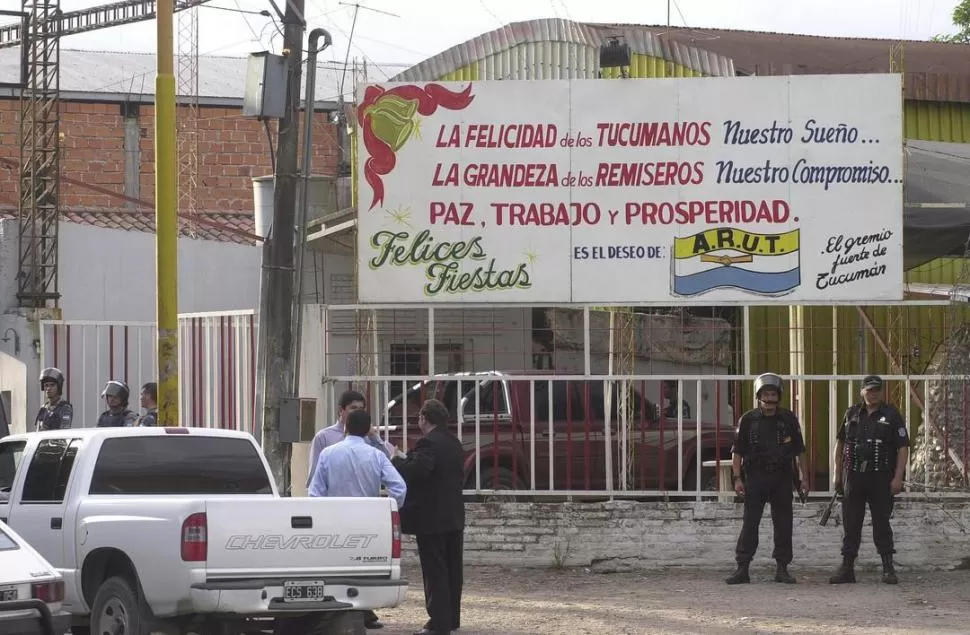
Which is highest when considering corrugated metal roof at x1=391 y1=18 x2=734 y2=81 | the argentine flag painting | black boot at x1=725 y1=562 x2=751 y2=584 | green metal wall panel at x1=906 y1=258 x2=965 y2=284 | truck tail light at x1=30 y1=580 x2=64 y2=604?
corrugated metal roof at x1=391 y1=18 x2=734 y2=81

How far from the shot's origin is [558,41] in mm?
18938

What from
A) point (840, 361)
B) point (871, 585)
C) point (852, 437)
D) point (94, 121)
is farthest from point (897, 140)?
point (94, 121)

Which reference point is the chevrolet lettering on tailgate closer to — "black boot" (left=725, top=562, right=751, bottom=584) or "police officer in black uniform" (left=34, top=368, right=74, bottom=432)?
"black boot" (left=725, top=562, right=751, bottom=584)

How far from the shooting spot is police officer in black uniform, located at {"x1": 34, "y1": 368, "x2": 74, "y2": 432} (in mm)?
12953

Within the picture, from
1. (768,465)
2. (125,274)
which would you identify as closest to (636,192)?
(768,465)

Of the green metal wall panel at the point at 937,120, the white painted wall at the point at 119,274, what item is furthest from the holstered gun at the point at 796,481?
the green metal wall panel at the point at 937,120

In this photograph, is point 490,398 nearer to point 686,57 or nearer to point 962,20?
point 686,57

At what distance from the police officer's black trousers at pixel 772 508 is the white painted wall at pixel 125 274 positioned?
8.44 m

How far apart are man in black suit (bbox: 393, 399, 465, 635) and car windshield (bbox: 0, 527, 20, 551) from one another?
247 centimetres

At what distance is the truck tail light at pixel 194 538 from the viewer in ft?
25.6

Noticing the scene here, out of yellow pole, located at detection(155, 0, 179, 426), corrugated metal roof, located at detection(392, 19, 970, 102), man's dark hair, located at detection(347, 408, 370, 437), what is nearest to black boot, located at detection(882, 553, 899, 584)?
man's dark hair, located at detection(347, 408, 370, 437)

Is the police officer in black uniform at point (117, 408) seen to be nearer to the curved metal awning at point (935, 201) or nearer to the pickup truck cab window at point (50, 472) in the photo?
the pickup truck cab window at point (50, 472)

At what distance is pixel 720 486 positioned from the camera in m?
12.9

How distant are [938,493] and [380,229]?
202 inches
